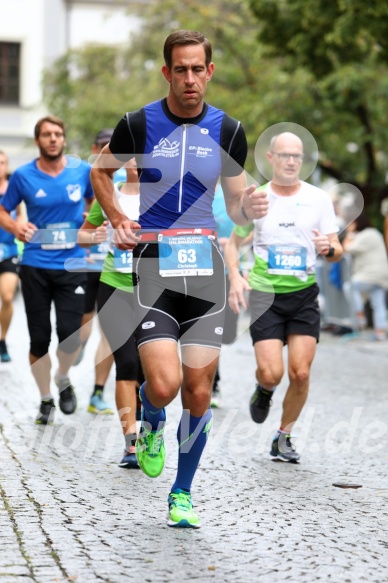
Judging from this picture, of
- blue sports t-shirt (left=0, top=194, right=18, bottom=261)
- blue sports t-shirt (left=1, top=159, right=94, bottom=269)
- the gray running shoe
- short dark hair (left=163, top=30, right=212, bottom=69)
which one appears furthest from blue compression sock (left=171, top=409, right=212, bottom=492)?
blue sports t-shirt (left=0, top=194, right=18, bottom=261)

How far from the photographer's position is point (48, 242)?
880cm

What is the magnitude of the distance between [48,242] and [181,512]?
11.9ft

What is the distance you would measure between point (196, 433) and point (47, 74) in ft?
98.8

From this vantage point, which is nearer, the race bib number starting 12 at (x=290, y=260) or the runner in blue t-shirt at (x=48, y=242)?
the race bib number starting 12 at (x=290, y=260)

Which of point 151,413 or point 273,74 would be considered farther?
point 273,74

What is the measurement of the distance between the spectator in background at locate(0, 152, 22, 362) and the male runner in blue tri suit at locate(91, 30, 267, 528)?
23.3 ft

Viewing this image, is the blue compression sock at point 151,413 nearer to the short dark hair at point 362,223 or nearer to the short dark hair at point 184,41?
the short dark hair at point 184,41

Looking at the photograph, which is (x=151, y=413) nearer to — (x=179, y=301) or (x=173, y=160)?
(x=179, y=301)

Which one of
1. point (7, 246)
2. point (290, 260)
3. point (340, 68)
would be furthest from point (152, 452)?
point (340, 68)

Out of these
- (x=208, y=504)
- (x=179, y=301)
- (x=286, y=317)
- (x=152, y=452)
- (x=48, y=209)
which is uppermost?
(x=48, y=209)

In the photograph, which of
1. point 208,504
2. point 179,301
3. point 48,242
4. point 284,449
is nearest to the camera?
point 179,301

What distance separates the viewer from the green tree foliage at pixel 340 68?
1455 cm

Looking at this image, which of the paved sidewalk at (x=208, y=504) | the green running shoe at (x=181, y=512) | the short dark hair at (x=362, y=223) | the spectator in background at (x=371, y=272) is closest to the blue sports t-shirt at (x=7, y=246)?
the paved sidewalk at (x=208, y=504)

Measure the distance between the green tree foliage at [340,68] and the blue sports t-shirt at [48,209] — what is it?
232 inches
